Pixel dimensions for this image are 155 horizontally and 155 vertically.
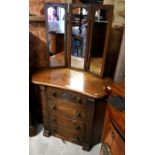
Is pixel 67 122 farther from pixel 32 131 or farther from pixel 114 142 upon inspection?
pixel 114 142

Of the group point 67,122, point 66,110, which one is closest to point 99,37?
point 66,110

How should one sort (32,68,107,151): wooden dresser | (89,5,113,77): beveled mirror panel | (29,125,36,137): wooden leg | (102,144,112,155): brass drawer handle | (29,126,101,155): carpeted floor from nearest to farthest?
1. (102,144,112,155): brass drawer handle
2. (89,5,113,77): beveled mirror panel
3. (32,68,107,151): wooden dresser
4. (29,126,101,155): carpeted floor
5. (29,125,36,137): wooden leg

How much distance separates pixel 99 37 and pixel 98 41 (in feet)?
0.14

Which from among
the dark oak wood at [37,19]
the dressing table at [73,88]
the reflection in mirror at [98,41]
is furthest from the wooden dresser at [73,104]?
the dark oak wood at [37,19]

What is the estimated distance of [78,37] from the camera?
1726mm

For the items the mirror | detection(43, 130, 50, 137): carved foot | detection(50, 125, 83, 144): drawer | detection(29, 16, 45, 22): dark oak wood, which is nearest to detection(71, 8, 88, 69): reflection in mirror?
the mirror

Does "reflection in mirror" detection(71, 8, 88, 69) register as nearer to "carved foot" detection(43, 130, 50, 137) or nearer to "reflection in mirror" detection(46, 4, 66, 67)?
"reflection in mirror" detection(46, 4, 66, 67)

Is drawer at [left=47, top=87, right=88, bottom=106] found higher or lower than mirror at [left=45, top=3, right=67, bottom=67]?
lower

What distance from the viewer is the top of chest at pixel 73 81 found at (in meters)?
1.54

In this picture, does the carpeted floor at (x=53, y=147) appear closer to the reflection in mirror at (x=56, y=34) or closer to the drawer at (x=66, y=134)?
the drawer at (x=66, y=134)

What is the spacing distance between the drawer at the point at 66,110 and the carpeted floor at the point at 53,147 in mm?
383

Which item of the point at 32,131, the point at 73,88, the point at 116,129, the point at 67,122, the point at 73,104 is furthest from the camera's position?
the point at 32,131

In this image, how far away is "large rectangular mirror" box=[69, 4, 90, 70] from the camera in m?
1.60
